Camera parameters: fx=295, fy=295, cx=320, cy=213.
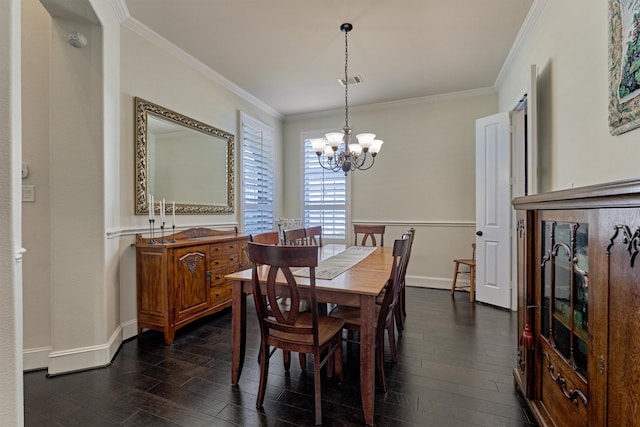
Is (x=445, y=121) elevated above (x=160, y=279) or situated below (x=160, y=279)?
above

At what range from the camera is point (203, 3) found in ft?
7.98

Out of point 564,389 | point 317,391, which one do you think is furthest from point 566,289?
point 317,391

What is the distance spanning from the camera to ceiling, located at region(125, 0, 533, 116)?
8.13ft

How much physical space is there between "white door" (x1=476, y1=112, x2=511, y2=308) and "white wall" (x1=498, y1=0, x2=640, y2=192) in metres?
0.86

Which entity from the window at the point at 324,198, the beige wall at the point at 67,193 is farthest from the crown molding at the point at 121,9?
the window at the point at 324,198

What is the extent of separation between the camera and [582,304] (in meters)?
1.13

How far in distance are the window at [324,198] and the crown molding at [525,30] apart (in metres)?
2.53

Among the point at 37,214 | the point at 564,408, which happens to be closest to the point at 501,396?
the point at 564,408

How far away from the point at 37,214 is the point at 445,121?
15.3 ft

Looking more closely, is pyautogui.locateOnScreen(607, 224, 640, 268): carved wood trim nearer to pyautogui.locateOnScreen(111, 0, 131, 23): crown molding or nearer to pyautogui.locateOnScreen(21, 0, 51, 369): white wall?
pyautogui.locateOnScreen(21, 0, 51, 369): white wall

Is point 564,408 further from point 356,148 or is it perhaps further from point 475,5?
point 475,5

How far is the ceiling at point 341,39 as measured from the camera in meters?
2.48

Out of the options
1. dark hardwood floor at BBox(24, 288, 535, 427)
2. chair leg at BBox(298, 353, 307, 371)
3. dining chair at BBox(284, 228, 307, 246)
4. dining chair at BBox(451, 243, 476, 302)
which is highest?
dining chair at BBox(284, 228, 307, 246)

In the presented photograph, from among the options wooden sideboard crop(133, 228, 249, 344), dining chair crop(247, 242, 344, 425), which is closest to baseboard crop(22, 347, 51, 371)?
wooden sideboard crop(133, 228, 249, 344)
